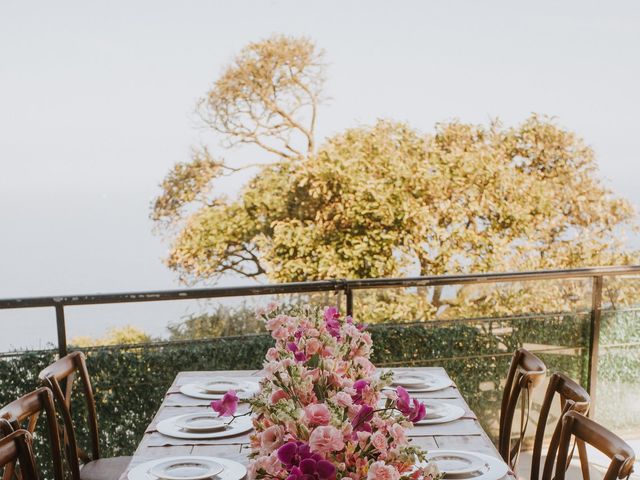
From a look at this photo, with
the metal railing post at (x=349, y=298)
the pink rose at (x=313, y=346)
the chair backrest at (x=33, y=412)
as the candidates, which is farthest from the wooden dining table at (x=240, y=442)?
the metal railing post at (x=349, y=298)

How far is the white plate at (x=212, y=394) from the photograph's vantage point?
2715 millimetres

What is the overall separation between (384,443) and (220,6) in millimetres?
13033

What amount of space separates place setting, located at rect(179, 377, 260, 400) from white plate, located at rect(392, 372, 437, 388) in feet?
1.72

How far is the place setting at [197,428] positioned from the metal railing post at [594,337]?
2.52 m

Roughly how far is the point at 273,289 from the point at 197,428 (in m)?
1.35

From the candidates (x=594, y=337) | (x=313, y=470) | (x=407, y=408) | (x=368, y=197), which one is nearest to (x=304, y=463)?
(x=313, y=470)

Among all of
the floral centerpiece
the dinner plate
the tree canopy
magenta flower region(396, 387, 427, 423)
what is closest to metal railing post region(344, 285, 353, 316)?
the dinner plate

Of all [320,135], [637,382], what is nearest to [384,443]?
[637,382]

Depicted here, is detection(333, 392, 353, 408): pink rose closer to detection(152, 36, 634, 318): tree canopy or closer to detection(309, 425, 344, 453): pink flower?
detection(309, 425, 344, 453): pink flower

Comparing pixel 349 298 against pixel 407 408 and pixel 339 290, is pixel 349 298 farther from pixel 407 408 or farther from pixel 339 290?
pixel 407 408

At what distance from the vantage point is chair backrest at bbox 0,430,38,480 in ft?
6.12

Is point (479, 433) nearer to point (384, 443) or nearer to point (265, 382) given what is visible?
point (265, 382)

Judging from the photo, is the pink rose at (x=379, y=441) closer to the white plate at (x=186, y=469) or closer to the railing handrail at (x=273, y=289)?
the white plate at (x=186, y=469)

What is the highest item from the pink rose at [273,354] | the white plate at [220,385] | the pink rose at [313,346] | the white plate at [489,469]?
the pink rose at [313,346]
